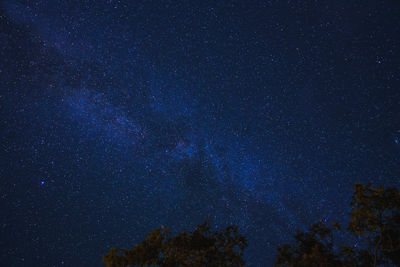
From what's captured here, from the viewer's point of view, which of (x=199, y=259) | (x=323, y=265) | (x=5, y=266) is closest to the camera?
(x=323, y=265)

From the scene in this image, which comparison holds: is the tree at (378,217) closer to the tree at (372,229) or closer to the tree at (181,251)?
the tree at (372,229)

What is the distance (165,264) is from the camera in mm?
12562

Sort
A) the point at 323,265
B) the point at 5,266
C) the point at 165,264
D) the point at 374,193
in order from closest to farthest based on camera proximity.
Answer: the point at 374,193
the point at 323,265
the point at 165,264
the point at 5,266

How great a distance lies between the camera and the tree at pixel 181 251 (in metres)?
12.2

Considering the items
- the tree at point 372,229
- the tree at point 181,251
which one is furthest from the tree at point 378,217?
the tree at point 181,251

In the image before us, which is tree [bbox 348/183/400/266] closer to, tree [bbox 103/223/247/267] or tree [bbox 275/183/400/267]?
tree [bbox 275/183/400/267]

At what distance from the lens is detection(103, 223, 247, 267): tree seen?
12.2m

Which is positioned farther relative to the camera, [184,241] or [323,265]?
[184,241]

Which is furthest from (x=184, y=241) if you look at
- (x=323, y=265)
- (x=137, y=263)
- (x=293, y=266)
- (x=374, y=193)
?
(x=374, y=193)

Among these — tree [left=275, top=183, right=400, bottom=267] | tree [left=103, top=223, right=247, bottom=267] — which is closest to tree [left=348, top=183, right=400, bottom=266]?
tree [left=275, top=183, right=400, bottom=267]

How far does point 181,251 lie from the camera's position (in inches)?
483

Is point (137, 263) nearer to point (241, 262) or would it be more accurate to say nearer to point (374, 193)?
point (241, 262)

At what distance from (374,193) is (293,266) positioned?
475 cm

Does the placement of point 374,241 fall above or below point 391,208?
below
